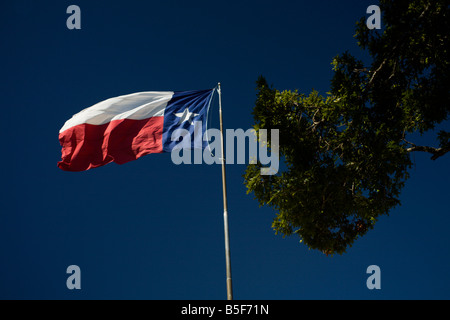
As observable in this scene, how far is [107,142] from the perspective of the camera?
42.9ft

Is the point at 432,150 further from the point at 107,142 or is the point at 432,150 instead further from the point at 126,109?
the point at 107,142

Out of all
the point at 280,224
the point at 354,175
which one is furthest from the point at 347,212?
the point at 280,224

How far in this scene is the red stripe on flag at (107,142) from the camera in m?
12.9

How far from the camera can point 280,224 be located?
14.4 m

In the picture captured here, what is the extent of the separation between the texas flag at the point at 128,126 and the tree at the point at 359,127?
2887mm

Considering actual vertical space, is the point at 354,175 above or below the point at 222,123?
below

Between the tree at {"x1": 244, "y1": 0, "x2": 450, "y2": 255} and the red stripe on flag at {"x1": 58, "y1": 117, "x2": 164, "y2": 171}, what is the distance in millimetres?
3984

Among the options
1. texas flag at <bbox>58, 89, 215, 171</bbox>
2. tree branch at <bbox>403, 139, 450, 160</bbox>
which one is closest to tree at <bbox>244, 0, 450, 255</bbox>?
tree branch at <bbox>403, 139, 450, 160</bbox>

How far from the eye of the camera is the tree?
42.1ft

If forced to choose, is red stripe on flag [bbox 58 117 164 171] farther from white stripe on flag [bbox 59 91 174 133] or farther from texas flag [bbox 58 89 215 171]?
white stripe on flag [bbox 59 91 174 133]

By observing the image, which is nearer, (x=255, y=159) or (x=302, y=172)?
(x=302, y=172)

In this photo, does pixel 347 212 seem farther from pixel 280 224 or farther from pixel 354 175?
pixel 280 224

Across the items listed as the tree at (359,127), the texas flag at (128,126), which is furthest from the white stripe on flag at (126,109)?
the tree at (359,127)

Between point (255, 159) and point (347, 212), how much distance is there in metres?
3.75
